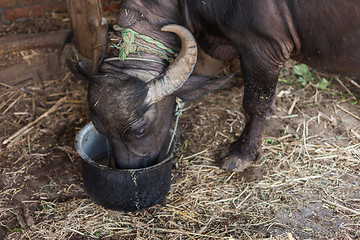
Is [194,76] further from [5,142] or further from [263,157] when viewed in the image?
[5,142]

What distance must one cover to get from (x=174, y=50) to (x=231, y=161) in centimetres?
122

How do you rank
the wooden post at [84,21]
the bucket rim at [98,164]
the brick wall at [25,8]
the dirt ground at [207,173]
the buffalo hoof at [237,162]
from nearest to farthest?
the bucket rim at [98,164], the dirt ground at [207,173], the buffalo hoof at [237,162], the wooden post at [84,21], the brick wall at [25,8]

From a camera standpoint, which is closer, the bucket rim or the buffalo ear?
the bucket rim

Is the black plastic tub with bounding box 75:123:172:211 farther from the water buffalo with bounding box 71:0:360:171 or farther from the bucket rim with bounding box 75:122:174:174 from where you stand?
the water buffalo with bounding box 71:0:360:171

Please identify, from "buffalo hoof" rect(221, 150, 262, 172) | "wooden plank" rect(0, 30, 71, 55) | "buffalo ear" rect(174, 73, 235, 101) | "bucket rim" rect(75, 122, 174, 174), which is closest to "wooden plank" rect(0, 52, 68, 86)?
"wooden plank" rect(0, 30, 71, 55)

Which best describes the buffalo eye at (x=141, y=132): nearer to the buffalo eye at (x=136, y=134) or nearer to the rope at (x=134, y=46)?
the buffalo eye at (x=136, y=134)

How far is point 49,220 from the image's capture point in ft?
9.61

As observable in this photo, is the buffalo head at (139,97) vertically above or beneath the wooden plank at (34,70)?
above

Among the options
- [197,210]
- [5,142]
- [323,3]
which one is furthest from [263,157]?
[5,142]

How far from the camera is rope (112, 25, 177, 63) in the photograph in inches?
112

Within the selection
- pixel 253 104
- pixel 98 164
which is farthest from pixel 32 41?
pixel 253 104

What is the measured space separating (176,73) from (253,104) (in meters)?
0.93

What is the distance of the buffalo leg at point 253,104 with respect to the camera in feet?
9.95

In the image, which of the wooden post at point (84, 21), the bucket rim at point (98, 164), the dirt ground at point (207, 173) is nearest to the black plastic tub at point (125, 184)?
the bucket rim at point (98, 164)
